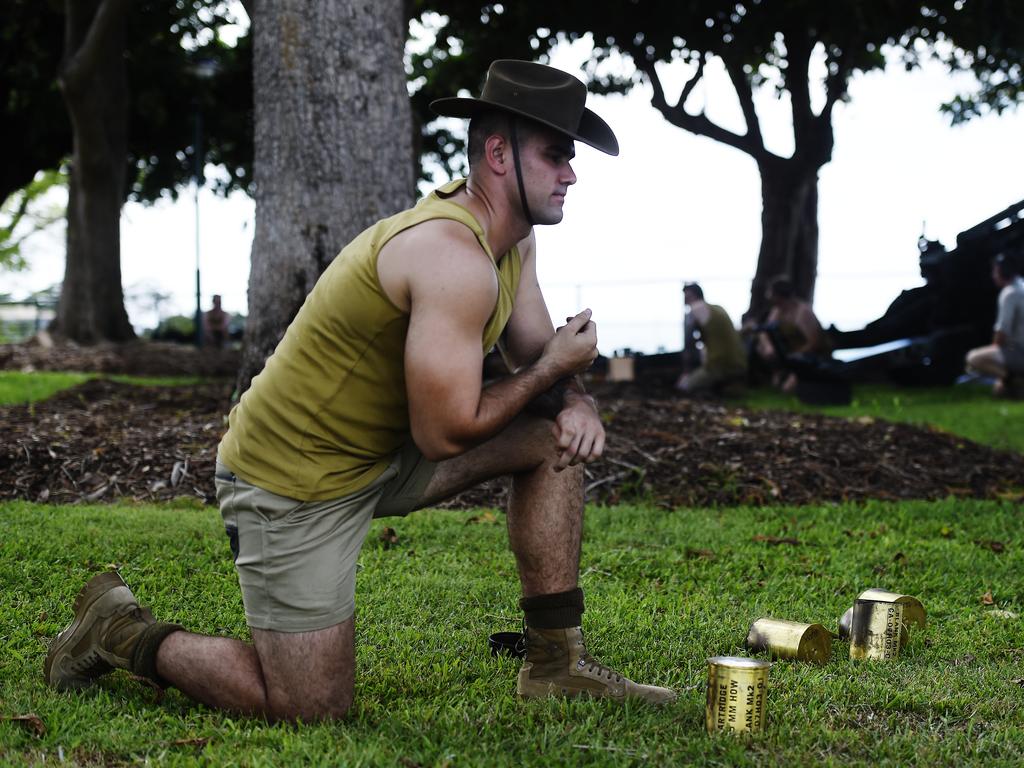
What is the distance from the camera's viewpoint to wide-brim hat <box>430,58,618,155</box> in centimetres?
328

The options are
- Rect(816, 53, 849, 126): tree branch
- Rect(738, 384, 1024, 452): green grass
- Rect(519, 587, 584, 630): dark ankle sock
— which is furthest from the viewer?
Rect(816, 53, 849, 126): tree branch

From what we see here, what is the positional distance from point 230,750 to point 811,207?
1666cm

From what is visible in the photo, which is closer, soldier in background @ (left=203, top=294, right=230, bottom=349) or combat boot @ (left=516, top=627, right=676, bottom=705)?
combat boot @ (left=516, top=627, right=676, bottom=705)

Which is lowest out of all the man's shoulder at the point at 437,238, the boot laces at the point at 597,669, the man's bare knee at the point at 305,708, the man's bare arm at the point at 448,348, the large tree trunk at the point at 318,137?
the man's bare knee at the point at 305,708

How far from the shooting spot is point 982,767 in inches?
114

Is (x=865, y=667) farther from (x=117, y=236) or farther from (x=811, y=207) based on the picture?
(x=117, y=236)

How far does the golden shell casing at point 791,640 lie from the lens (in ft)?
12.7

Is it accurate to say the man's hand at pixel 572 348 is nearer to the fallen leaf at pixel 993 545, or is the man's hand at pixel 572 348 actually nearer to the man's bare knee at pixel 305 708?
the man's bare knee at pixel 305 708

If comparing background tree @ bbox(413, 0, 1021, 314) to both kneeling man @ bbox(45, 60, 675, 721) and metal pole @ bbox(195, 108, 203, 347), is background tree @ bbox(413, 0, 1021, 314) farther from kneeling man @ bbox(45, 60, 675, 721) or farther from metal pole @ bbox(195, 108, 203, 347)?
kneeling man @ bbox(45, 60, 675, 721)

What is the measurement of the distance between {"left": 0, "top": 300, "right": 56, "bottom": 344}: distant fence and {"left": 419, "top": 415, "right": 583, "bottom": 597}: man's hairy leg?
31026 millimetres

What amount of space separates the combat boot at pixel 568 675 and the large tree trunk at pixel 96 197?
13.9 m

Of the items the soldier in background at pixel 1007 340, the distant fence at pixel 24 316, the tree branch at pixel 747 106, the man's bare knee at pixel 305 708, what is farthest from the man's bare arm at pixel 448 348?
the distant fence at pixel 24 316

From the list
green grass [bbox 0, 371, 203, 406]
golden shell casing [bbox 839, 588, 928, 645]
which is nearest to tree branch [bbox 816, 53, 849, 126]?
green grass [bbox 0, 371, 203, 406]

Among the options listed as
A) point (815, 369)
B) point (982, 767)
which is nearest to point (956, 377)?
point (815, 369)
